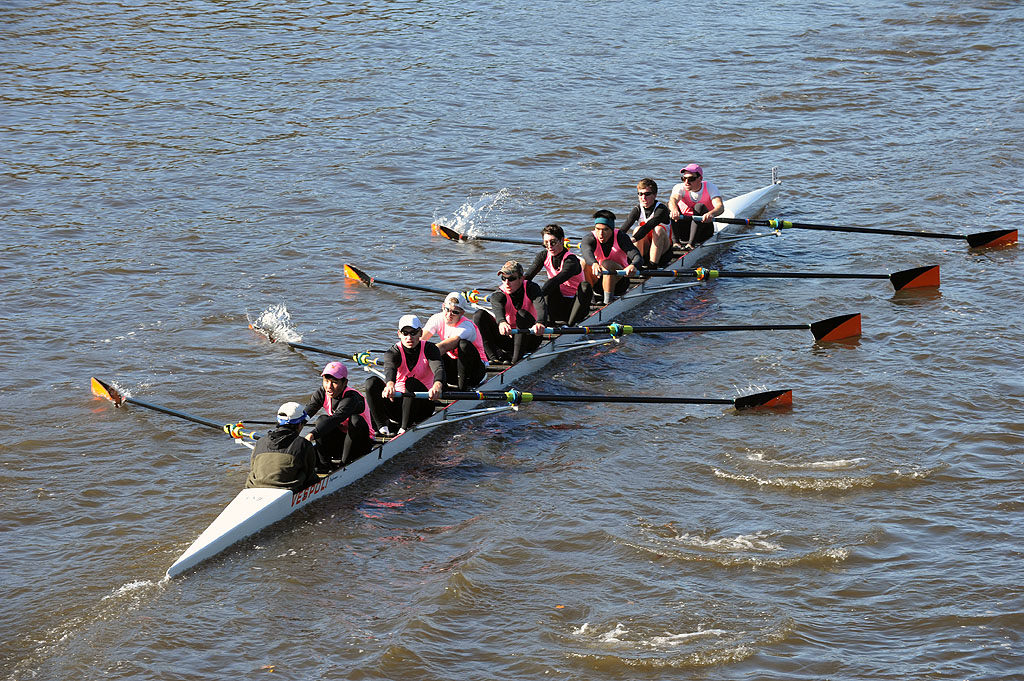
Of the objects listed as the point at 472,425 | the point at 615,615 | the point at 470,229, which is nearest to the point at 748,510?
the point at 615,615

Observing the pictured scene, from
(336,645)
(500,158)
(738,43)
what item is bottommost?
(336,645)

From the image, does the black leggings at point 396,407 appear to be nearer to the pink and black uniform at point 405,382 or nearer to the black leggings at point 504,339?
the pink and black uniform at point 405,382

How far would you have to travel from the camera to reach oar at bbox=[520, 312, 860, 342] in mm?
16406

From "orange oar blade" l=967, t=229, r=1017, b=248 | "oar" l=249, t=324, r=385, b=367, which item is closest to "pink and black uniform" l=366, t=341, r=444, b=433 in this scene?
"oar" l=249, t=324, r=385, b=367

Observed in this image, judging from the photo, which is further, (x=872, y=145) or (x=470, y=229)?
(x=872, y=145)

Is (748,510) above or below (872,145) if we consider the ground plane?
below

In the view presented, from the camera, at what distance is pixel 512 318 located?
15930 mm

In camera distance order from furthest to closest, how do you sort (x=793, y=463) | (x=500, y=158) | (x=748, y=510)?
(x=500, y=158) → (x=793, y=463) → (x=748, y=510)

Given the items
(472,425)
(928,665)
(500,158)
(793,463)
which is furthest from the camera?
(500,158)

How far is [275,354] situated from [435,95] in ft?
47.1

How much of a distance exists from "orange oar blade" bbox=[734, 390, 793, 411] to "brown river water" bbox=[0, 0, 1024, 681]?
0.22m

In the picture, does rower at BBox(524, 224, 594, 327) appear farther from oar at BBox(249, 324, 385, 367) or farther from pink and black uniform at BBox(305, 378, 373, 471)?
pink and black uniform at BBox(305, 378, 373, 471)

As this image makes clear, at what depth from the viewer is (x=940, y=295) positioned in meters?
18.9

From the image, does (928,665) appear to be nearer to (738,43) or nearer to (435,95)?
(435,95)
